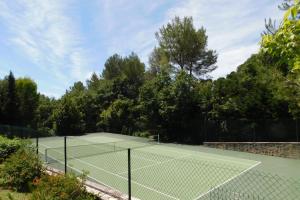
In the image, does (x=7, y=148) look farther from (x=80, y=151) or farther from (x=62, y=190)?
(x=80, y=151)

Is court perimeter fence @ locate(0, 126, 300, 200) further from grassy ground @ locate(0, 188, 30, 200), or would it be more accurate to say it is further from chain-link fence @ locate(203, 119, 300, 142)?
chain-link fence @ locate(203, 119, 300, 142)

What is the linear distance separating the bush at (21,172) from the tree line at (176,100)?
8.47 metres

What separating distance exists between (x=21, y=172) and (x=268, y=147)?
16641 millimetres

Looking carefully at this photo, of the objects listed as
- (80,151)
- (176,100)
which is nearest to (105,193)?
(80,151)

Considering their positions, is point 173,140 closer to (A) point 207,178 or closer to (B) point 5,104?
(A) point 207,178

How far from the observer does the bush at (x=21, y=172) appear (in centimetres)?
906

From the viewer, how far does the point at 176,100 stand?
1065 inches

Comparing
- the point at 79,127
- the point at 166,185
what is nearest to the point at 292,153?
the point at 166,185

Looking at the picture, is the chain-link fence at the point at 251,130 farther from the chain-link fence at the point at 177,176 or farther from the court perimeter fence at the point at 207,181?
the court perimeter fence at the point at 207,181

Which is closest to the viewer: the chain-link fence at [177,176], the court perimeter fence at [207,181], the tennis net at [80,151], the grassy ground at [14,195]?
the grassy ground at [14,195]

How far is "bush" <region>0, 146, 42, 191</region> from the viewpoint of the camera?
9.06 meters

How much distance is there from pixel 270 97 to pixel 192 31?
19.1 m

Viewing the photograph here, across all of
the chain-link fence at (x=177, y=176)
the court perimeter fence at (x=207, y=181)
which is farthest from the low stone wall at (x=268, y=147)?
the court perimeter fence at (x=207, y=181)

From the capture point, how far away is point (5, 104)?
35.9 m
